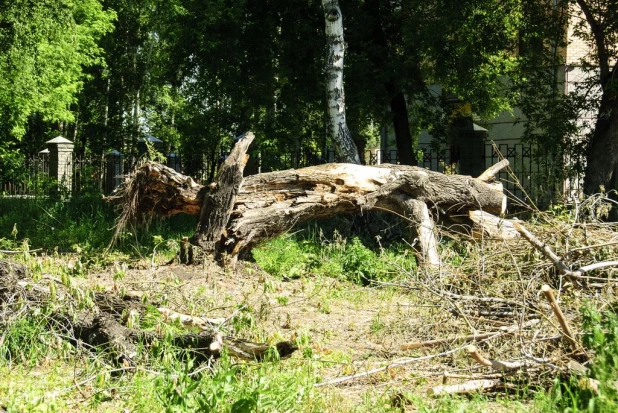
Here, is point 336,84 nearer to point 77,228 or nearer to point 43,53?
point 77,228

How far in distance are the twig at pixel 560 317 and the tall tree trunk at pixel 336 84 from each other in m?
11.0

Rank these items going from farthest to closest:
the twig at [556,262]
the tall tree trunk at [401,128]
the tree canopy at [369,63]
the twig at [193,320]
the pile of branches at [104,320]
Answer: the tall tree trunk at [401,128] → the tree canopy at [369,63] → the twig at [193,320] → the pile of branches at [104,320] → the twig at [556,262]

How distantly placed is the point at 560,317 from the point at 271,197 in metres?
6.05

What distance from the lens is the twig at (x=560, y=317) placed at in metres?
4.23

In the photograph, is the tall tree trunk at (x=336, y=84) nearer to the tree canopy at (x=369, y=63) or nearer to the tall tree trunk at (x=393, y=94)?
the tree canopy at (x=369, y=63)

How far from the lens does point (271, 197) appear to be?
10.0 meters

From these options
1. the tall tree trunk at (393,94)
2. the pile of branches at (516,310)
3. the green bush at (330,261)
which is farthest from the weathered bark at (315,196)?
the tall tree trunk at (393,94)

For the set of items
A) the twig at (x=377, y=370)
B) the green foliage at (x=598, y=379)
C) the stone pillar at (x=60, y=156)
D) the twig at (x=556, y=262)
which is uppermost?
the stone pillar at (x=60, y=156)

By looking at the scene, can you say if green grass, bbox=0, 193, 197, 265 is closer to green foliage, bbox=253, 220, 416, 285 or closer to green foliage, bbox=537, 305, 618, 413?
green foliage, bbox=253, 220, 416, 285

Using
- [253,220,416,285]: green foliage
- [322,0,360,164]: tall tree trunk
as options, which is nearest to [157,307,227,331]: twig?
[253,220,416,285]: green foliage

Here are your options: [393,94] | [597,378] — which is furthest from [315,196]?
[393,94]

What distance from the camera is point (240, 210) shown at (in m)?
9.74

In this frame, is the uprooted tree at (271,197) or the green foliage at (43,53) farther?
the green foliage at (43,53)

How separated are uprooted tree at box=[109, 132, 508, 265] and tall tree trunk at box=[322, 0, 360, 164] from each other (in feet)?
15.8
